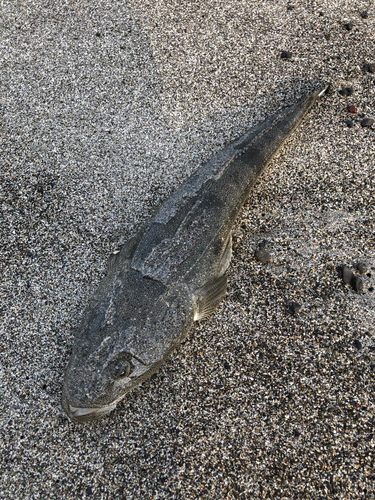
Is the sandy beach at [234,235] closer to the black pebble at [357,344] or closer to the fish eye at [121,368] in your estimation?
the black pebble at [357,344]

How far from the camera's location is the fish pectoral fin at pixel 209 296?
316 cm

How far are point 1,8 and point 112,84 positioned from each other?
206cm

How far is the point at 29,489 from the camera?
2.73 meters

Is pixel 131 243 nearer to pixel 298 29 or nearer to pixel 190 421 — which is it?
pixel 190 421

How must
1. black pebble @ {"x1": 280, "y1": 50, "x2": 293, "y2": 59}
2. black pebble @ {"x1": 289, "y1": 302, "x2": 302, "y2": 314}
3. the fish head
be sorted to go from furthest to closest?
black pebble @ {"x1": 280, "y1": 50, "x2": 293, "y2": 59} < black pebble @ {"x1": 289, "y1": 302, "x2": 302, "y2": 314} < the fish head

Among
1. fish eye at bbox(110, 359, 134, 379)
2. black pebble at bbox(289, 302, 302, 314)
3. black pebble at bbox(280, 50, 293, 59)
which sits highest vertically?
black pebble at bbox(280, 50, 293, 59)

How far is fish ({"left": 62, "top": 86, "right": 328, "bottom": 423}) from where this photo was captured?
2.69 m

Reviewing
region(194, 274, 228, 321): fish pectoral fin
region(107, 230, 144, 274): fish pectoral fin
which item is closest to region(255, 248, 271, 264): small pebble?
region(194, 274, 228, 321): fish pectoral fin

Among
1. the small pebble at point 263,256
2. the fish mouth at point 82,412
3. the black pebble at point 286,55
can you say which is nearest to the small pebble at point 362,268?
the small pebble at point 263,256

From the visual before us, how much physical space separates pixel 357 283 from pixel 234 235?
108 centimetres

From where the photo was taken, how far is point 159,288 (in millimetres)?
2945

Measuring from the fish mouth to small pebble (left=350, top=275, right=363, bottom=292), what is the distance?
210 centimetres

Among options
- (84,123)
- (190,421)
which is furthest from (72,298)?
(84,123)

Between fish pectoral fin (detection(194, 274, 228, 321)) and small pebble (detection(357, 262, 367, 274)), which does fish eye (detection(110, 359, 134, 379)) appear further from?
small pebble (detection(357, 262, 367, 274))
